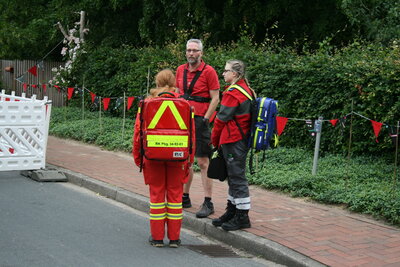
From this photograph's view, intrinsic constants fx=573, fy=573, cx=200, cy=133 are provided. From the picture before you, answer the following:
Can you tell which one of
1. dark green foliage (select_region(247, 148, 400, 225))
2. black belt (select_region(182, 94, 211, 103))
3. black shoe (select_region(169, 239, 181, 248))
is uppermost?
black belt (select_region(182, 94, 211, 103))

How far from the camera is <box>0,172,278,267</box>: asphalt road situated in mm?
5422

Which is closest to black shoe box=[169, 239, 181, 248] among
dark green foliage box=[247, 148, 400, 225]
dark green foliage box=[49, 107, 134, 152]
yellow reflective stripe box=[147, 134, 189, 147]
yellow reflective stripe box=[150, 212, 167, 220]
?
yellow reflective stripe box=[150, 212, 167, 220]

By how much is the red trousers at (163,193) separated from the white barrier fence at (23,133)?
422 cm

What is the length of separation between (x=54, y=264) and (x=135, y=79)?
11092 mm

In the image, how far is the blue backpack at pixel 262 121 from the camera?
19.7ft

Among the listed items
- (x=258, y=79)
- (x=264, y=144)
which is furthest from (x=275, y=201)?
(x=258, y=79)

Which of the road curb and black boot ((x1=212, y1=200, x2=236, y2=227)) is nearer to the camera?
the road curb

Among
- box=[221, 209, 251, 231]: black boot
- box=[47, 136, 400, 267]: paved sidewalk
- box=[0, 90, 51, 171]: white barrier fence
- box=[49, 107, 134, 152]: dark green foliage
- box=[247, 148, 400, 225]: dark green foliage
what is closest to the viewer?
box=[47, 136, 400, 267]: paved sidewalk

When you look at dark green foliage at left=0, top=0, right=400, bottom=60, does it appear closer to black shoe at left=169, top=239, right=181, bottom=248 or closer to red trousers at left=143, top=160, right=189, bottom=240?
red trousers at left=143, top=160, right=189, bottom=240

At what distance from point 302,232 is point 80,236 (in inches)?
94.0

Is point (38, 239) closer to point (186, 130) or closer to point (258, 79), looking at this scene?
point (186, 130)

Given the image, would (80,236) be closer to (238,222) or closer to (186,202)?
(186,202)

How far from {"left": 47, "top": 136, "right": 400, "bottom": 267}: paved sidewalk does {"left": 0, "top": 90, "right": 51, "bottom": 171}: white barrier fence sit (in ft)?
5.13

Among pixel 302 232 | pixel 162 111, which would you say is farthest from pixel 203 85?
pixel 302 232
